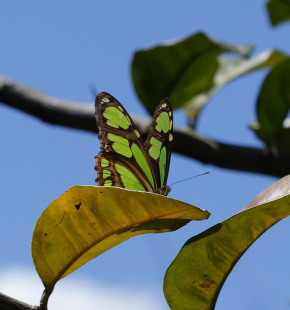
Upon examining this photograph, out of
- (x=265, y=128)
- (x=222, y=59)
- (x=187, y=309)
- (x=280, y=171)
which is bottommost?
(x=187, y=309)

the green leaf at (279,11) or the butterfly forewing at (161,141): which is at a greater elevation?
the green leaf at (279,11)

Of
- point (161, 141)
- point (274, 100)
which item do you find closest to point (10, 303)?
point (161, 141)

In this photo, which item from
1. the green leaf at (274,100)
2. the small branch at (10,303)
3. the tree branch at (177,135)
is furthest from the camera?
the green leaf at (274,100)

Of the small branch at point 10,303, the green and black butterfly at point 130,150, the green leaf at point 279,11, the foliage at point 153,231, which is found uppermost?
the green leaf at point 279,11

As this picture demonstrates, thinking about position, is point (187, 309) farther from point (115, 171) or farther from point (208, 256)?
point (115, 171)

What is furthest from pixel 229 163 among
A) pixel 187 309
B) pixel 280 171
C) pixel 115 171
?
pixel 187 309

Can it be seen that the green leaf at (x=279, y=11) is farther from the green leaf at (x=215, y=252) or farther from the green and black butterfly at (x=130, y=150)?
the green leaf at (x=215, y=252)

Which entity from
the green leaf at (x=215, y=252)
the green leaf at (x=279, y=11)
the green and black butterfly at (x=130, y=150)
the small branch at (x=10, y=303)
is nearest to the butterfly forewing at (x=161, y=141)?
the green and black butterfly at (x=130, y=150)
